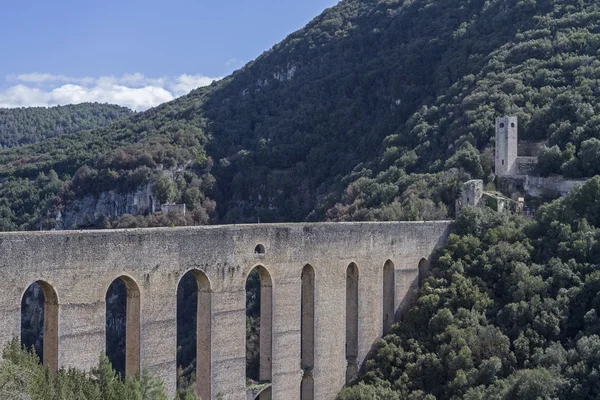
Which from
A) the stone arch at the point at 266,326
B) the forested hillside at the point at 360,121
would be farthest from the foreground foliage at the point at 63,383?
the forested hillside at the point at 360,121

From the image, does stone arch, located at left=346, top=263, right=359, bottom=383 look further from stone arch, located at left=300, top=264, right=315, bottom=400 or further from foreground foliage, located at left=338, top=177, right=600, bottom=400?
stone arch, located at left=300, top=264, right=315, bottom=400

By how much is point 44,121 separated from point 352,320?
81032mm

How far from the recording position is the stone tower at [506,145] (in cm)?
3731

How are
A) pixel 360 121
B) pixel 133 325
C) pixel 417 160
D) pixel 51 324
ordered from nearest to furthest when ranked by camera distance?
1. pixel 51 324
2. pixel 133 325
3. pixel 417 160
4. pixel 360 121

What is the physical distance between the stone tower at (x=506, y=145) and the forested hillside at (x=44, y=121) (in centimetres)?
7017

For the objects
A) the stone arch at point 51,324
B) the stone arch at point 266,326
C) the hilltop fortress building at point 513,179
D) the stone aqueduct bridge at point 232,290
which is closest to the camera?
the stone arch at point 51,324

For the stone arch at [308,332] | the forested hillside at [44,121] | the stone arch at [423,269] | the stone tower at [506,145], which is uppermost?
the forested hillside at [44,121]

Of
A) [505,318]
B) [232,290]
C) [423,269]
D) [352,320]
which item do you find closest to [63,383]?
[232,290]

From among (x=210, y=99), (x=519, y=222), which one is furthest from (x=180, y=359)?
(x=210, y=99)

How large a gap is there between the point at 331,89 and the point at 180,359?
30739 mm

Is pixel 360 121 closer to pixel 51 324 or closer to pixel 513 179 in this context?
pixel 513 179

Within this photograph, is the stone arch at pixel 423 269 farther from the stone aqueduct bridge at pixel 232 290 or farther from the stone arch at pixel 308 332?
the stone arch at pixel 308 332

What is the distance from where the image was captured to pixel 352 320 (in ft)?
91.6

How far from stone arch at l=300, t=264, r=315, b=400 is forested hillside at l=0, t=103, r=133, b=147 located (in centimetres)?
7591
